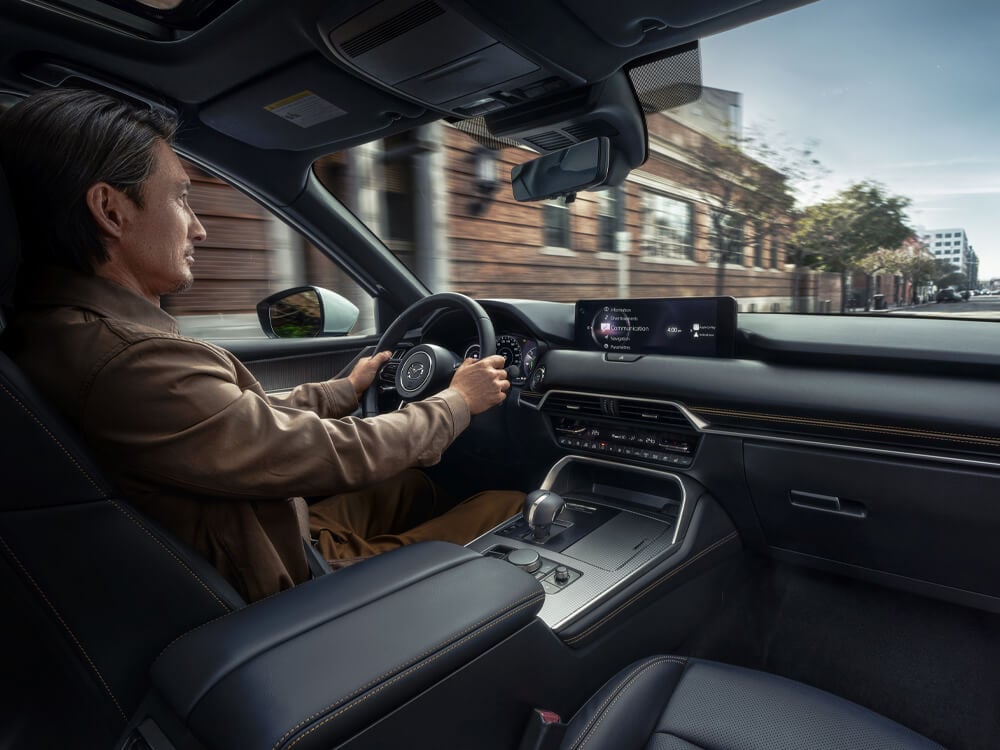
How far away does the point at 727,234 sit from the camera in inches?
89.0

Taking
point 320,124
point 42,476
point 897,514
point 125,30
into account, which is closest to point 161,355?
point 42,476

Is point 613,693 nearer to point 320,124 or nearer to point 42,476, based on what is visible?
point 42,476

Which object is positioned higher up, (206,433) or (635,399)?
(206,433)

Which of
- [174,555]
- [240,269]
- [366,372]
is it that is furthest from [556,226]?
[174,555]

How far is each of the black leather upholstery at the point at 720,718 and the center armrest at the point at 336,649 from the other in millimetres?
351

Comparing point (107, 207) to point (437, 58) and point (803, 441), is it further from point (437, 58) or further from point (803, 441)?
point (803, 441)

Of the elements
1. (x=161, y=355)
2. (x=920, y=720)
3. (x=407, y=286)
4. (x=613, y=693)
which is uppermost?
(x=407, y=286)

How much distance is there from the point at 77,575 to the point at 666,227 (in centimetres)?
243

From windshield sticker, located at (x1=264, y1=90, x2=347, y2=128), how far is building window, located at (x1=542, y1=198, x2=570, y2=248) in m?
1.47

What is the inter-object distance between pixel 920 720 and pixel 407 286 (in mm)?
2413

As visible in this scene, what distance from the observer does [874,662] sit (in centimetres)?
199

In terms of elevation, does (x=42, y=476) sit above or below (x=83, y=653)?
above

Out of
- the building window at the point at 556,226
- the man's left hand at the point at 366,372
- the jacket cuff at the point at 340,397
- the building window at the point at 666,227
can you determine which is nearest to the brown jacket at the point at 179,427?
the jacket cuff at the point at 340,397

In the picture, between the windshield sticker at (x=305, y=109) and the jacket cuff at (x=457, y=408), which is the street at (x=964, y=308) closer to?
the jacket cuff at (x=457, y=408)
